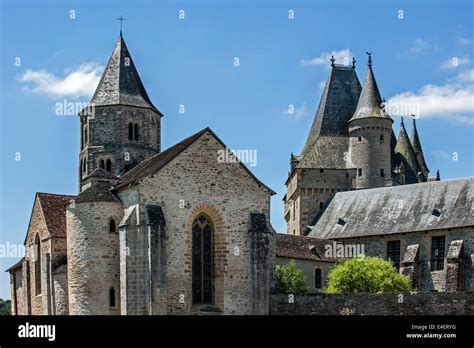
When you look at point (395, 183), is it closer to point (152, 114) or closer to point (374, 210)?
point (374, 210)

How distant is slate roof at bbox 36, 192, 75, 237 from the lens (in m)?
51.5

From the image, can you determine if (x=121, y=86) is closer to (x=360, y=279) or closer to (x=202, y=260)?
(x=202, y=260)

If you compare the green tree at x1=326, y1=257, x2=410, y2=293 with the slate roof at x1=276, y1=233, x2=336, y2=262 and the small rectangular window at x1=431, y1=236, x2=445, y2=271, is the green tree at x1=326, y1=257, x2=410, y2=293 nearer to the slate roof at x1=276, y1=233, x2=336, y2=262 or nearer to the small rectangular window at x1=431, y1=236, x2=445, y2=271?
the slate roof at x1=276, y1=233, x2=336, y2=262

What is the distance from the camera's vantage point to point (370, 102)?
3374 inches

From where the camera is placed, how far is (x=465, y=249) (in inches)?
2623

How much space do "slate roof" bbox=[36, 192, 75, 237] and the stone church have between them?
198mm

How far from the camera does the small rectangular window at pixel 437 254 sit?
67875 mm

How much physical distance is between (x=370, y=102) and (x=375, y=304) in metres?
38.2

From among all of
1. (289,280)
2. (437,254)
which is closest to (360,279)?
(289,280)

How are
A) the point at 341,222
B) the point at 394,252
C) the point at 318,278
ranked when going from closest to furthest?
the point at 318,278 → the point at 394,252 → the point at 341,222

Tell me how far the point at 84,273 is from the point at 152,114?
51.1 feet

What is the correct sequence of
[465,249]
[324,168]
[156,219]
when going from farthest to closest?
[324,168], [465,249], [156,219]
